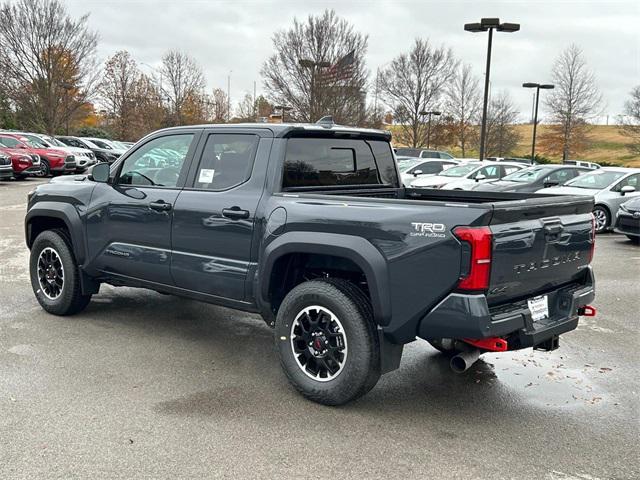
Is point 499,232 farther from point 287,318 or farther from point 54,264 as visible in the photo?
point 54,264

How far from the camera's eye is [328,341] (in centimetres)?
411

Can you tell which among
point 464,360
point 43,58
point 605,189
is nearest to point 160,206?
point 464,360

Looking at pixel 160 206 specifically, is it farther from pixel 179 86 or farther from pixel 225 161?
pixel 179 86

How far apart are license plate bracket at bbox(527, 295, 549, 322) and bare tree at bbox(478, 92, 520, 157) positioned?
43.9m

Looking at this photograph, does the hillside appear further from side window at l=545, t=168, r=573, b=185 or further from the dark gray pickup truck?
the dark gray pickup truck

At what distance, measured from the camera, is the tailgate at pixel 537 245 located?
11.6ft

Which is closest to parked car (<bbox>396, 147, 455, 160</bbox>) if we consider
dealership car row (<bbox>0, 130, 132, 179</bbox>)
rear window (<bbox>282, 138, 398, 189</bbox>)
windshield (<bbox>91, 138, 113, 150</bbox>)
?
windshield (<bbox>91, 138, 113, 150</bbox>)

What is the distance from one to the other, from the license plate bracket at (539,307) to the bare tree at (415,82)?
3584 centimetres

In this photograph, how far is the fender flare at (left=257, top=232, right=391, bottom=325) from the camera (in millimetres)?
3777

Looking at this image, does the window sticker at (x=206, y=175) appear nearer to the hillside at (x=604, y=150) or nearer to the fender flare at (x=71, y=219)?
the fender flare at (x=71, y=219)

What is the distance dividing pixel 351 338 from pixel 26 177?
76.1 feet

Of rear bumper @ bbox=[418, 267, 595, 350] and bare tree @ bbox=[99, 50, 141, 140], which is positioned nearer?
rear bumper @ bbox=[418, 267, 595, 350]

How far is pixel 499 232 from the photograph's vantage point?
350cm

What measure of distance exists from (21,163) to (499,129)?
3450cm
